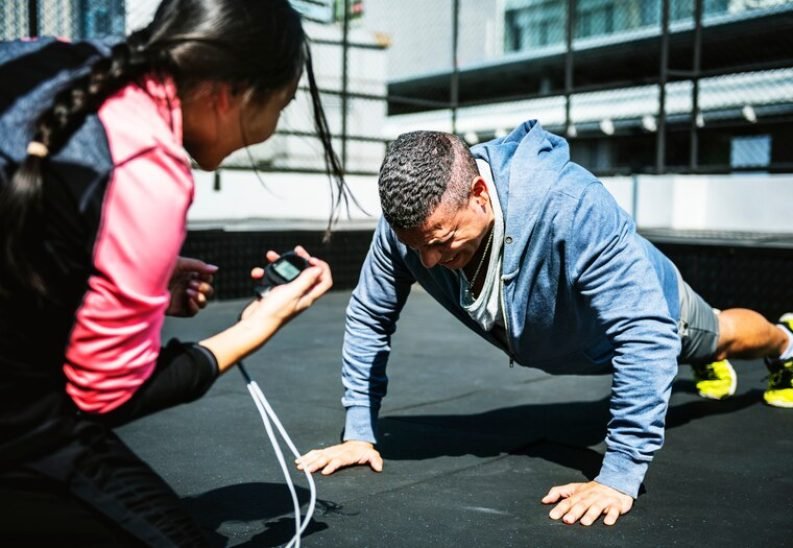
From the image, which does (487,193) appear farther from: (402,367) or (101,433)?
(402,367)

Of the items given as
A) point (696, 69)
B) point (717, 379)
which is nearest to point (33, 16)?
point (717, 379)

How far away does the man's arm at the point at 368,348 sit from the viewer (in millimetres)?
2203

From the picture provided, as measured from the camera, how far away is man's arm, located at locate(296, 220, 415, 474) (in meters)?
2.20

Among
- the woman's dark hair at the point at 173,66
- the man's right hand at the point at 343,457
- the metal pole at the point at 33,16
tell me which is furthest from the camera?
the metal pole at the point at 33,16

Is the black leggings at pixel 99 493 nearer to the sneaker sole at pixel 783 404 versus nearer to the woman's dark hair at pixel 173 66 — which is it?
the woman's dark hair at pixel 173 66

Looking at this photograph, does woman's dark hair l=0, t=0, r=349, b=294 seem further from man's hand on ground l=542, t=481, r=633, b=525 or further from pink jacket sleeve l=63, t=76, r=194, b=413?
man's hand on ground l=542, t=481, r=633, b=525

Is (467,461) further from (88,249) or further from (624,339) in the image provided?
(88,249)

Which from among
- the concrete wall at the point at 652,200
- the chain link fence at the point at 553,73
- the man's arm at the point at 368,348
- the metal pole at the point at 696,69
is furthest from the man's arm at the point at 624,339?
the concrete wall at the point at 652,200

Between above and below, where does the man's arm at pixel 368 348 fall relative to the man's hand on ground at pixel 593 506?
above

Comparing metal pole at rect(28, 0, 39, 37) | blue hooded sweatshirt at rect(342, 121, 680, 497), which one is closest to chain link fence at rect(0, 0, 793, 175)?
metal pole at rect(28, 0, 39, 37)

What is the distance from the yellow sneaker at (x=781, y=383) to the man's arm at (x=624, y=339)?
54.5 inches

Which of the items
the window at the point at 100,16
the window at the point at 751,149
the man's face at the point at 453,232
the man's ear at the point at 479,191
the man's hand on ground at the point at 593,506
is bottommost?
the man's hand on ground at the point at 593,506

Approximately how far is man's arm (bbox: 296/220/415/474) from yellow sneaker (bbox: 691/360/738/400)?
1410mm

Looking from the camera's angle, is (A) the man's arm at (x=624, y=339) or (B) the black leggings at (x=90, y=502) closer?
(B) the black leggings at (x=90, y=502)
